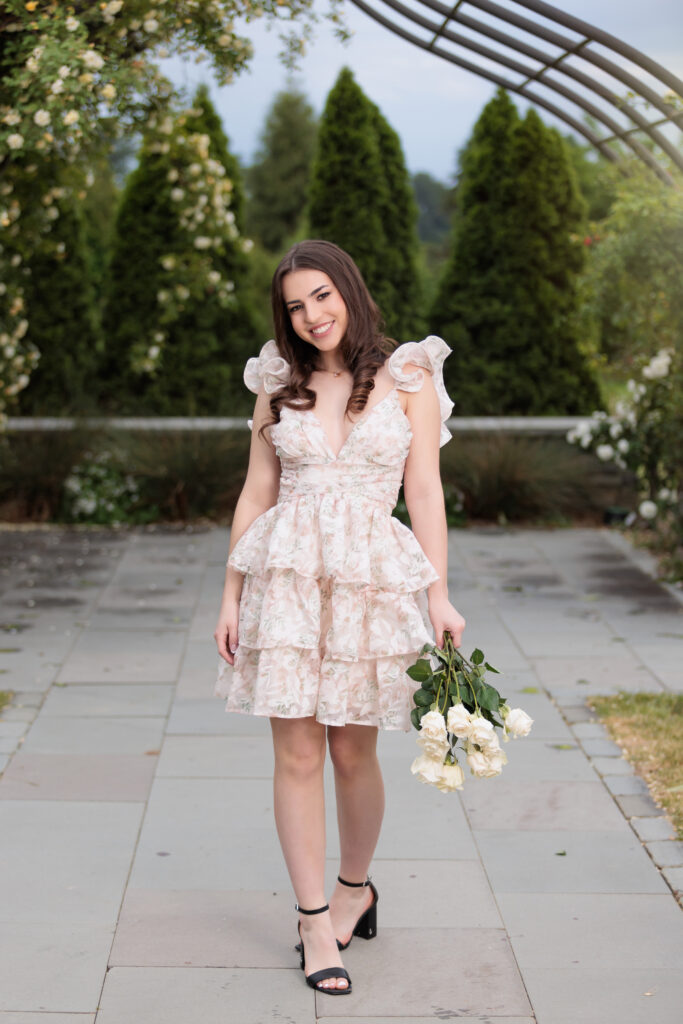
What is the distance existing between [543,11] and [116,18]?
1.93 m

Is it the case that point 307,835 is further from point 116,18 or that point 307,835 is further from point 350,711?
point 116,18

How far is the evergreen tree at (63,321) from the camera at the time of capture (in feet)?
33.6

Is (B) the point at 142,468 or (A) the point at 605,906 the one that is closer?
(A) the point at 605,906

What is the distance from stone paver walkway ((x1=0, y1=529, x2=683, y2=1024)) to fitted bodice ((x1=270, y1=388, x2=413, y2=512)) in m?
1.10

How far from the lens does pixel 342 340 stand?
2.73 metres

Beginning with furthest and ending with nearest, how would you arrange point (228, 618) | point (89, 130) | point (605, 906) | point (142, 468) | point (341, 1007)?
point (142, 468) < point (89, 130) < point (605, 906) < point (228, 618) < point (341, 1007)

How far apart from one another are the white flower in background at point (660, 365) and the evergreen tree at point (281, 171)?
→ 2462 centimetres

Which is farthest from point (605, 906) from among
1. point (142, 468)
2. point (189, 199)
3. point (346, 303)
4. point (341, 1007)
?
point (189, 199)

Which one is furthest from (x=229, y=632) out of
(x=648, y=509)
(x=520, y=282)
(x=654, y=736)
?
(x=520, y=282)

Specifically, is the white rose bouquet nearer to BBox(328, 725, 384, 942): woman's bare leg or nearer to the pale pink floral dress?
the pale pink floral dress

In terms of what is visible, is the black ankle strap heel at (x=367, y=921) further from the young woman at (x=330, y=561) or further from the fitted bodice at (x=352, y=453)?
the fitted bodice at (x=352, y=453)

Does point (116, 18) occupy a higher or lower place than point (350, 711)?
higher

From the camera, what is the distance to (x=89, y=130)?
516 cm

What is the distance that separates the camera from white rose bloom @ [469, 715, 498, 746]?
2.43m
